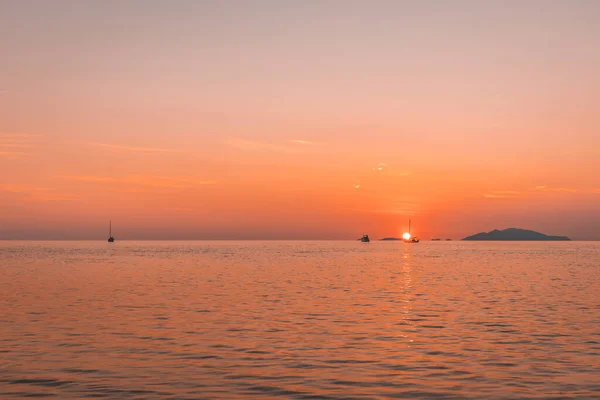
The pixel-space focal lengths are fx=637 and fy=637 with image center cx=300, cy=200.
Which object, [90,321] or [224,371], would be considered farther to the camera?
[90,321]

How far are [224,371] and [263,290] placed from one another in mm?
36482

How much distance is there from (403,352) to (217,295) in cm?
2958

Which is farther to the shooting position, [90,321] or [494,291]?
[494,291]

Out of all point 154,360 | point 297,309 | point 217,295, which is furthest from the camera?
point 217,295

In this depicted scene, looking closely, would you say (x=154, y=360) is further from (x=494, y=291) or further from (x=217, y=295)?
(x=494, y=291)

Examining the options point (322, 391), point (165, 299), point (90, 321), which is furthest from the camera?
point (165, 299)

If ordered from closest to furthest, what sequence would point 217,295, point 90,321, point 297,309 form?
Result: 1. point 90,321
2. point 297,309
3. point 217,295

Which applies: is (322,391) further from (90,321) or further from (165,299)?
(165,299)

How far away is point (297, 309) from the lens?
4541 cm

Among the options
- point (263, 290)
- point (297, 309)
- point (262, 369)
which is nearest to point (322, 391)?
point (262, 369)

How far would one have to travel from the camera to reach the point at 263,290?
201ft

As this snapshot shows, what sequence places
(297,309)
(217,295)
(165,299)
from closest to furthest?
(297,309), (165,299), (217,295)

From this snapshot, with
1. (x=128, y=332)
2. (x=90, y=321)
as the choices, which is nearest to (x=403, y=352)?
(x=128, y=332)

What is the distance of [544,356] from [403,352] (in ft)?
20.0
